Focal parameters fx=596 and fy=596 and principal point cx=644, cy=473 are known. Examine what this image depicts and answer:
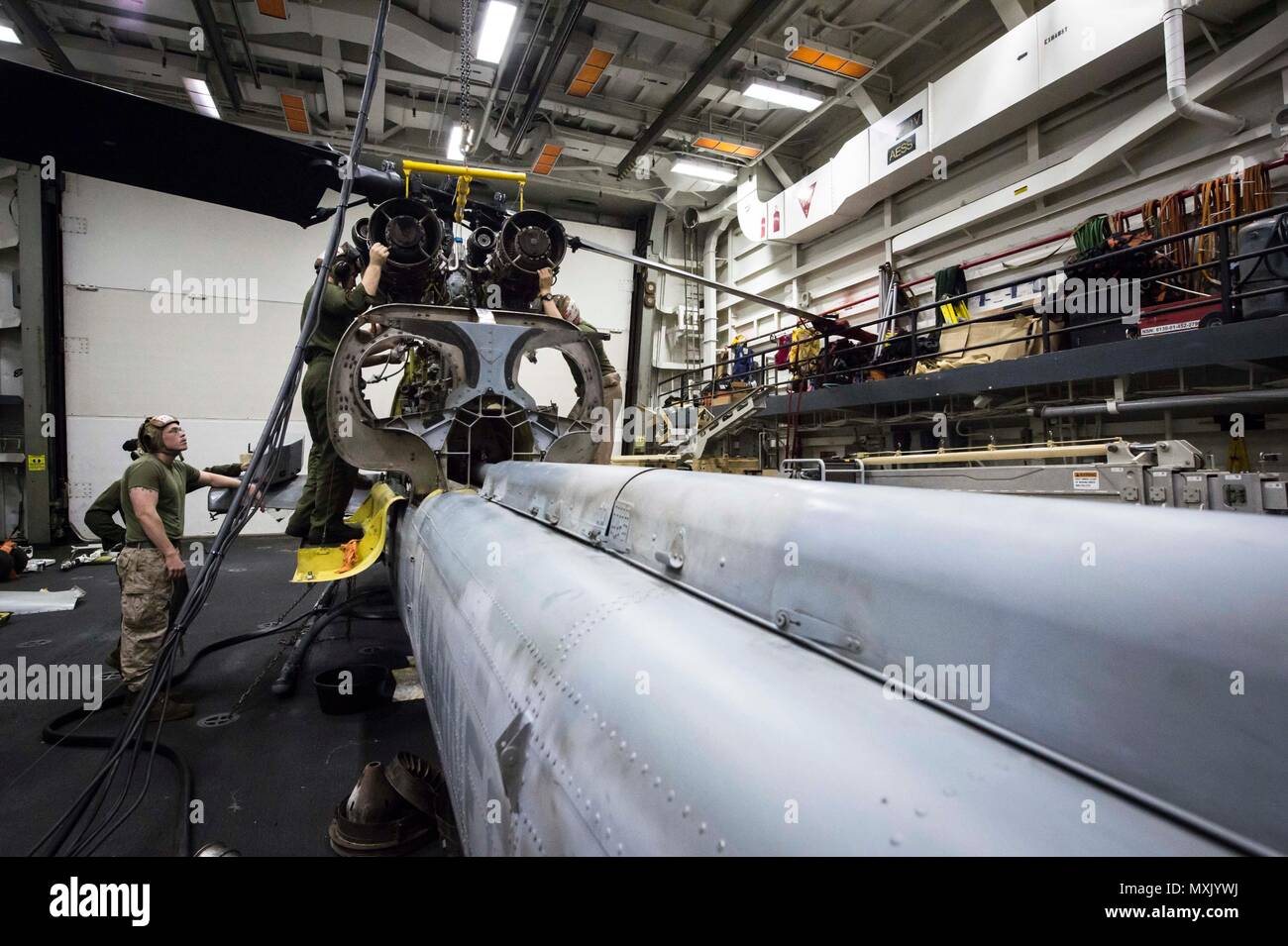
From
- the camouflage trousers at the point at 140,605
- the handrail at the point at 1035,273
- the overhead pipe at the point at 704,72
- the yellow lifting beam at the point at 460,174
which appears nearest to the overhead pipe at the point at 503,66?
the overhead pipe at the point at 704,72

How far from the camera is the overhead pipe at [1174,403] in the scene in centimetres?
483

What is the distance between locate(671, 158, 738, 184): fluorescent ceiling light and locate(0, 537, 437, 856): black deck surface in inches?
400

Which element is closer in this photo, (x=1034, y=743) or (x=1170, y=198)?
(x=1034, y=743)

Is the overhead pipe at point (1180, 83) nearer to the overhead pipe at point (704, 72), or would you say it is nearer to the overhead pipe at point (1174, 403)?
the overhead pipe at point (1174, 403)

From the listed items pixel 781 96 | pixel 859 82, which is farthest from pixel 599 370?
pixel 859 82

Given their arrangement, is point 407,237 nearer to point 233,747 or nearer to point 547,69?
point 233,747

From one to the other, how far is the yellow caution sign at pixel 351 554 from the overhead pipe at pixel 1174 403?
6.44 meters

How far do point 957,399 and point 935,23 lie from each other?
5404 millimetres

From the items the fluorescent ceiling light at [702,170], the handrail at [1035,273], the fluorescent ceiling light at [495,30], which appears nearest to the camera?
the handrail at [1035,273]

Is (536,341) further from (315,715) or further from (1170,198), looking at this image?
(1170,198)

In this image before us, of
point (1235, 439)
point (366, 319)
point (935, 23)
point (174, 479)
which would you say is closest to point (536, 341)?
point (366, 319)

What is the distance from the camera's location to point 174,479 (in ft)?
12.3

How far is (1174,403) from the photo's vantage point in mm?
5379
